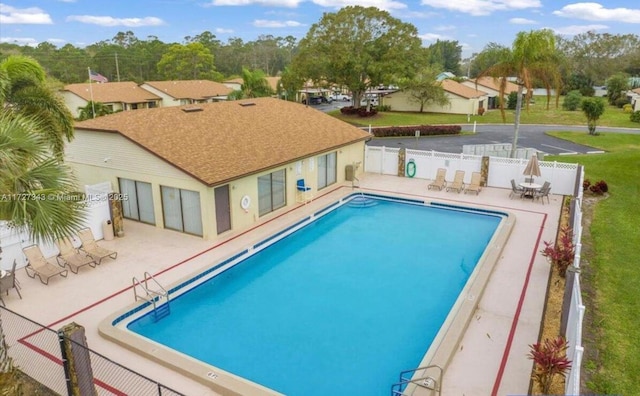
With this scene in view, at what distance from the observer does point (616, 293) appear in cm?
1225

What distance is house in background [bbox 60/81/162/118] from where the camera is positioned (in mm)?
53906

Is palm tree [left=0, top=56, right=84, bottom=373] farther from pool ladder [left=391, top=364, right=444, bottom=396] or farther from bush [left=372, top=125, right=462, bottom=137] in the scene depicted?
bush [left=372, top=125, right=462, bottom=137]

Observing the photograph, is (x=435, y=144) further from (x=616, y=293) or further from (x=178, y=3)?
(x=178, y=3)

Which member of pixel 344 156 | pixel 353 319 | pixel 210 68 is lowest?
pixel 353 319

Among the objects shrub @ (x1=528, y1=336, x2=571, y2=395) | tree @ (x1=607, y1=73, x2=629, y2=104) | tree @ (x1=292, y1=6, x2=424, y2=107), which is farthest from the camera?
tree @ (x1=607, y1=73, x2=629, y2=104)

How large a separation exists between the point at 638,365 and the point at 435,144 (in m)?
30.5

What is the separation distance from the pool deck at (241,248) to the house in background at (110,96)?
4169 centimetres

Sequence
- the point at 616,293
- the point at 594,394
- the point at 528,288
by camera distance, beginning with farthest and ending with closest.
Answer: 1. the point at 528,288
2. the point at 616,293
3. the point at 594,394

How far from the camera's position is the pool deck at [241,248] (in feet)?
31.5

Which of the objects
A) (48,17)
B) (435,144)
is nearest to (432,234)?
(435,144)

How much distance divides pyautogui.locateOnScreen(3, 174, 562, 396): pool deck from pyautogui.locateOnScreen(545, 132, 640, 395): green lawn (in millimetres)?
1360

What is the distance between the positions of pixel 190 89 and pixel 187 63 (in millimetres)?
26979

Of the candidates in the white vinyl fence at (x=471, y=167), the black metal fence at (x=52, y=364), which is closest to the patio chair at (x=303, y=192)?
the white vinyl fence at (x=471, y=167)

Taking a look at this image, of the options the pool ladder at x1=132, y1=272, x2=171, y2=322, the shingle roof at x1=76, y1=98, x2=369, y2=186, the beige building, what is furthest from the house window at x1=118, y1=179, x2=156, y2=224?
the pool ladder at x1=132, y1=272, x2=171, y2=322
